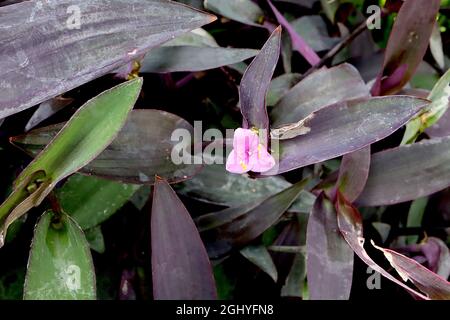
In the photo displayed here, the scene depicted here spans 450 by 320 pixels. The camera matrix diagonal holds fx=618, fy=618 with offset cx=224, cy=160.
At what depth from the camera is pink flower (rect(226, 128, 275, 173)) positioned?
1.61ft

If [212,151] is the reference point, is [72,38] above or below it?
above

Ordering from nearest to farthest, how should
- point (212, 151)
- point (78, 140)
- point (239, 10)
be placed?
1. point (78, 140)
2. point (212, 151)
3. point (239, 10)

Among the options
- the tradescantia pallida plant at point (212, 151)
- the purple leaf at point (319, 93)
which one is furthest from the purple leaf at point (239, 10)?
the purple leaf at point (319, 93)

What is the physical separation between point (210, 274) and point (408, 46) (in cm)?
31

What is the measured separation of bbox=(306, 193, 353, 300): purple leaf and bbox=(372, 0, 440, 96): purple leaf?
169mm

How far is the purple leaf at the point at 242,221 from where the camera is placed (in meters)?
0.59

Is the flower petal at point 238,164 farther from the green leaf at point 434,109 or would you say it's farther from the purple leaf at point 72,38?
the green leaf at point 434,109

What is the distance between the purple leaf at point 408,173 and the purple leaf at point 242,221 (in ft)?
0.24

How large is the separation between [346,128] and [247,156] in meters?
0.09

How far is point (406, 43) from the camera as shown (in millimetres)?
622

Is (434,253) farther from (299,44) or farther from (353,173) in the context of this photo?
(299,44)

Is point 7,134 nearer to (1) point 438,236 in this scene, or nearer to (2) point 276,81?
(2) point 276,81

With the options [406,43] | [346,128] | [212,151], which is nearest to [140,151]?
[212,151]
